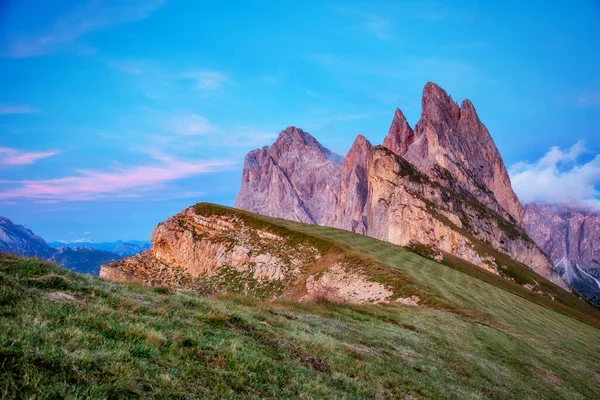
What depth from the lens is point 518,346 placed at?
98.4 ft

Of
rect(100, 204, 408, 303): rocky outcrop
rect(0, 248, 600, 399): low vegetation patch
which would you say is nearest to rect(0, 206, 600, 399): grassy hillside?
rect(0, 248, 600, 399): low vegetation patch

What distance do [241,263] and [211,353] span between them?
162 ft

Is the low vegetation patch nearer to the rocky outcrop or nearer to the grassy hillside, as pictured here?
the grassy hillside

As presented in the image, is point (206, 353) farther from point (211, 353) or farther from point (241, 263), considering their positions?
point (241, 263)

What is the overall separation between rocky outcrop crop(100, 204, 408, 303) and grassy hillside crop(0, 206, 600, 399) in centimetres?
1962

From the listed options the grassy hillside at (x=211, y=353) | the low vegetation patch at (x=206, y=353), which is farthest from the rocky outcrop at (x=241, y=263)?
the low vegetation patch at (x=206, y=353)

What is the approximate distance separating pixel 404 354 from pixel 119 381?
14699mm

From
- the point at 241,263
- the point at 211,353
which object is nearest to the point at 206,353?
the point at 211,353

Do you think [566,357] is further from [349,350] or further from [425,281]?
[349,350]

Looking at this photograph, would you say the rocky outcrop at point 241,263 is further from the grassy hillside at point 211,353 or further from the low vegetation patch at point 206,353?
the low vegetation patch at point 206,353

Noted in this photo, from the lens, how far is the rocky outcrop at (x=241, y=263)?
158 feet

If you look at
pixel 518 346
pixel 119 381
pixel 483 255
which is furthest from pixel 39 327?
pixel 483 255

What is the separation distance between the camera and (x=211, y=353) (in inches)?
384

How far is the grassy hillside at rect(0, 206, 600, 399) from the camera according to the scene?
23.1 ft
